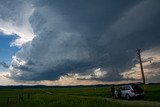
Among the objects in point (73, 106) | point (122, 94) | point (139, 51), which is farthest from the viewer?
point (139, 51)

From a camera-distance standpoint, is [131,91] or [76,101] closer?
[76,101]

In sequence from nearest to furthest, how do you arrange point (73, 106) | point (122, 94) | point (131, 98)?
point (73, 106) < point (131, 98) < point (122, 94)

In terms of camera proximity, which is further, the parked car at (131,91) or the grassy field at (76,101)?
the parked car at (131,91)

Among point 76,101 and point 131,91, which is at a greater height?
point 131,91

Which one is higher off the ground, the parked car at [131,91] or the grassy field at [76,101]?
the parked car at [131,91]

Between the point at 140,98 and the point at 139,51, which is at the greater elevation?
the point at 139,51

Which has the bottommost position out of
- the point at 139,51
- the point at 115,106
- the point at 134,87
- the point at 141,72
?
the point at 115,106

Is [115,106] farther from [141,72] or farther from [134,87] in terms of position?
[141,72]

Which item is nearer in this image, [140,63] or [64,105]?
[64,105]

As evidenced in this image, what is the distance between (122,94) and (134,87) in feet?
10.0

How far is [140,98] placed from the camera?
3612 cm

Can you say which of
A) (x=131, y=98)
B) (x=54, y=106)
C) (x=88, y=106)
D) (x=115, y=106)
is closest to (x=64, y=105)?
(x=54, y=106)

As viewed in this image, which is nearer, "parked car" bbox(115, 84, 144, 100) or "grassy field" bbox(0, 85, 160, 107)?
"grassy field" bbox(0, 85, 160, 107)

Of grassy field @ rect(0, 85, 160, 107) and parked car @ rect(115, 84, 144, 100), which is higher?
parked car @ rect(115, 84, 144, 100)
